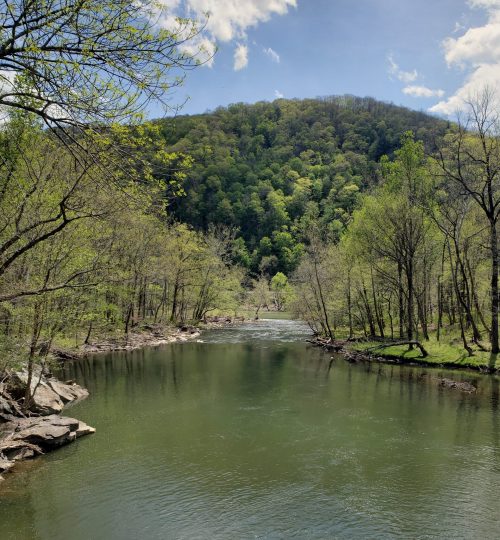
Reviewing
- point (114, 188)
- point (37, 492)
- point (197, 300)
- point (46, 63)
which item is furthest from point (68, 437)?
point (197, 300)

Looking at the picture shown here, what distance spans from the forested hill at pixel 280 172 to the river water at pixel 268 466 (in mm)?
89796

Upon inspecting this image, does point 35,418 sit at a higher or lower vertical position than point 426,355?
lower

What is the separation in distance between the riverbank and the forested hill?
74.6 meters

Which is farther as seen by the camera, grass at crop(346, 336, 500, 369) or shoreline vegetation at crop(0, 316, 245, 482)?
grass at crop(346, 336, 500, 369)

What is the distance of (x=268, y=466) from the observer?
1420 cm

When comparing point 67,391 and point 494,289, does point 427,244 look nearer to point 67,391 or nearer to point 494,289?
point 494,289

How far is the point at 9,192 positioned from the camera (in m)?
12.1

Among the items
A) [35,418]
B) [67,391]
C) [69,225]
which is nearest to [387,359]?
[67,391]

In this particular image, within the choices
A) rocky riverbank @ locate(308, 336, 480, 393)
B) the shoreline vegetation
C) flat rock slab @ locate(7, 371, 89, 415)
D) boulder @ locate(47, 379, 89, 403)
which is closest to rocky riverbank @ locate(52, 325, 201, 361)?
boulder @ locate(47, 379, 89, 403)

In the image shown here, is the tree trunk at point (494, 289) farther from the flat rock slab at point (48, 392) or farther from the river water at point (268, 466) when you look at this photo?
the flat rock slab at point (48, 392)

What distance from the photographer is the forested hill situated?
4850 inches

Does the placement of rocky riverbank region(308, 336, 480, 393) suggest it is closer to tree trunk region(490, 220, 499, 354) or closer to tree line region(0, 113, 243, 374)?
tree trunk region(490, 220, 499, 354)

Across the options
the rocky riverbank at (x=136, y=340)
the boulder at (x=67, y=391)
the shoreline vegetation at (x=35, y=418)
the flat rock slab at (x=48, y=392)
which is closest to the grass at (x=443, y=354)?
the rocky riverbank at (x=136, y=340)

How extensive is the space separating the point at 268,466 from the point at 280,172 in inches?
5098
